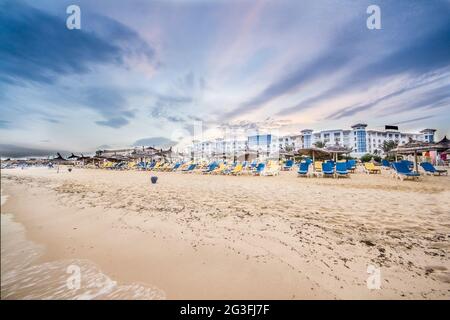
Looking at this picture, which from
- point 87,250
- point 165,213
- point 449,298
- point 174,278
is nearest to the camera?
point 449,298

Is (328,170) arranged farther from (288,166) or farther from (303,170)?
(288,166)

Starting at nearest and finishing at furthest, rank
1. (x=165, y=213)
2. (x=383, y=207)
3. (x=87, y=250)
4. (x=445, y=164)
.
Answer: (x=87, y=250) → (x=165, y=213) → (x=383, y=207) → (x=445, y=164)

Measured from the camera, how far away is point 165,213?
412cm

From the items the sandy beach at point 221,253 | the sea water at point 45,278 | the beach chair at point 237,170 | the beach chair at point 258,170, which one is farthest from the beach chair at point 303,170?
the sea water at point 45,278

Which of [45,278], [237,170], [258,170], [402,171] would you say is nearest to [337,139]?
[258,170]

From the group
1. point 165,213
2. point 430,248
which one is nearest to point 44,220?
point 165,213

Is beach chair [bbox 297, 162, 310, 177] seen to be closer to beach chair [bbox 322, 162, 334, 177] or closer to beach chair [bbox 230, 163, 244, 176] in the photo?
beach chair [bbox 322, 162, 334, 177]

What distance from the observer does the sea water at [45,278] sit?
1.21 meters

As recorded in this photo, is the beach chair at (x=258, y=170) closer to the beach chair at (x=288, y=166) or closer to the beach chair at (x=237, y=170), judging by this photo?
the beach chair at (x=237, y=170)

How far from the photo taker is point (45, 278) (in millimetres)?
1675

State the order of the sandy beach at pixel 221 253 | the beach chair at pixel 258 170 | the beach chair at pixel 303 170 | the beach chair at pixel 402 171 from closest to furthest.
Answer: the sandy beach at pixel 221 253 → the beach chair at pixel 402 171 → the beach chair at pixel 303 170 → the beach chair at pixel 258 170

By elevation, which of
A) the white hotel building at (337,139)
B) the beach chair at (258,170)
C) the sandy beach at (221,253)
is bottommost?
the sandy beach at (221,253)

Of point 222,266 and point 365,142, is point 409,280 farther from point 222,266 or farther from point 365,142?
point 365,142
